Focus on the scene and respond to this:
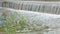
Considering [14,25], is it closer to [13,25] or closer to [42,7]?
[13,25]

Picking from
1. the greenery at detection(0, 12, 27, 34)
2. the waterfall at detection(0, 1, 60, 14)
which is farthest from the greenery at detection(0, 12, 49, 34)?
the waterfall at detection(0, 1, 60, 14)

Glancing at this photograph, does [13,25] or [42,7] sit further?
[42,7]

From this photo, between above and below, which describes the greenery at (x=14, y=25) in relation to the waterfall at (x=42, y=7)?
above

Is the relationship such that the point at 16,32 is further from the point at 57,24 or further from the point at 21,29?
the point at 57,24

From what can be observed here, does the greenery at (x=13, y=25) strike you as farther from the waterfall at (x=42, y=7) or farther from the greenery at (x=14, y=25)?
the waterfall at (x=42, y=7)

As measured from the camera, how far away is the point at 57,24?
5.35 feet

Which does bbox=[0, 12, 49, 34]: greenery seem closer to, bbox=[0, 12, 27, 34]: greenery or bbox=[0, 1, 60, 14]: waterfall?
bbox=[0, 12, 27, 34]: greenery

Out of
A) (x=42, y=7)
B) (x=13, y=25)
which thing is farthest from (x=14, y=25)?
(x=42, y=7)

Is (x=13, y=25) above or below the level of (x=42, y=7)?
above

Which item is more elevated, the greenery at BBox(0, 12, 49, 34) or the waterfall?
the greenery at BBox(0, 12, 49, 34)

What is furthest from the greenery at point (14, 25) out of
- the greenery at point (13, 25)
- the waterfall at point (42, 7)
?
the waterfall at point (42, 7)

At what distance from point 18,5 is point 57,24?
1745 millimetres

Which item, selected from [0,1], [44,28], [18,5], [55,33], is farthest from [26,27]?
[0,1]

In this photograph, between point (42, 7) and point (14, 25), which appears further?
point (42, 7)
